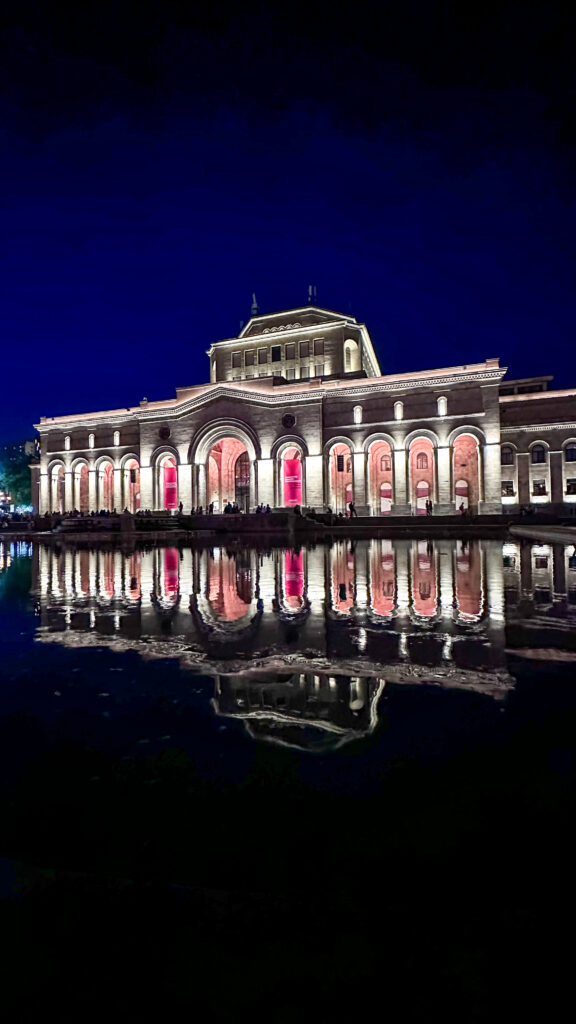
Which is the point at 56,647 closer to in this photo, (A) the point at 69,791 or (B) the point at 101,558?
(A) the point at 69,791

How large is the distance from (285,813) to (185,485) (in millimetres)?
43050

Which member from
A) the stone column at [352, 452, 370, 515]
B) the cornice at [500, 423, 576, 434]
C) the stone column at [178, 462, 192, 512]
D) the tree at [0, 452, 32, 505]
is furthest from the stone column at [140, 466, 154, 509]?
the tree at [0, 452, 32, 505]

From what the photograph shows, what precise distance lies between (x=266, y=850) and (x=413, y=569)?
9772 mm

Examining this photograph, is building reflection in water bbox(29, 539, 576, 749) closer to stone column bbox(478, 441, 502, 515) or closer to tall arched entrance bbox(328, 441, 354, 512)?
stone column bbox(478, 441, 502, 515)

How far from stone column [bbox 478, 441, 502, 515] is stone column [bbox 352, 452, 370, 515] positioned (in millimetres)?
8326

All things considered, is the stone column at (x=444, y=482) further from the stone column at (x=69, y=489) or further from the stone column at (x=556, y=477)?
the stone column at (x=69, y=489)

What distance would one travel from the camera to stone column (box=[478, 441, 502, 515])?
115 feet

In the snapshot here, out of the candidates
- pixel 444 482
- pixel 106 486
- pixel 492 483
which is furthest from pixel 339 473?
pixel 106 486

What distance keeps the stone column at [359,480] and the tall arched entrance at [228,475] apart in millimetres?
10289

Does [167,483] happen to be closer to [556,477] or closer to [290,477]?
[290,477]

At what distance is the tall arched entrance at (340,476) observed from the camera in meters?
41.5

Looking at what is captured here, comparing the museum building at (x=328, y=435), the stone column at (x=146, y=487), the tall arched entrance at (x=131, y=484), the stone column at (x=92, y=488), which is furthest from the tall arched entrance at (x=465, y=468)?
the stone column at (x=92, y=488)

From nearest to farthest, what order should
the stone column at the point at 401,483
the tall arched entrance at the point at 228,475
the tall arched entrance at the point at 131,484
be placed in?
the stone column at the point at 401,483
the tall arched entrance at the point at 228,475
the tall arched entrance at the point at 131,484

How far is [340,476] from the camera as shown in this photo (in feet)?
147
